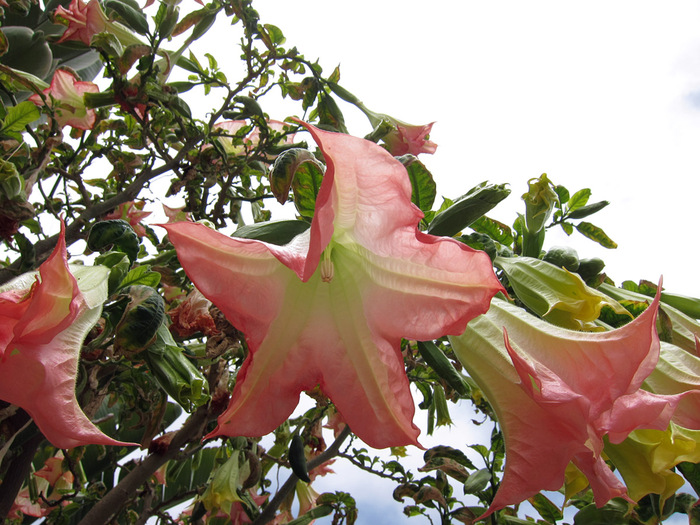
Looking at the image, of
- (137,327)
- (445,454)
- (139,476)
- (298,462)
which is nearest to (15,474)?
(139,476)

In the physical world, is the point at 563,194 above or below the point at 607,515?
above

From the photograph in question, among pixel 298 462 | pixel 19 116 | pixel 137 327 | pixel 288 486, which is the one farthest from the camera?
pixel 288 486

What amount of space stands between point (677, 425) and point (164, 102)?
1.88 metres

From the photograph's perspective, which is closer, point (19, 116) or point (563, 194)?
point (563, 194)

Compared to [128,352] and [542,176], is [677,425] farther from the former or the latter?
[128,352]

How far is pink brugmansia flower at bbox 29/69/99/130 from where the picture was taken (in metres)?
1.85

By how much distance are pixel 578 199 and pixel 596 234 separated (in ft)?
0.40

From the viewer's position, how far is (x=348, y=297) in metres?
0.81

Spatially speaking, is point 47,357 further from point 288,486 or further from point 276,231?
point 288,486

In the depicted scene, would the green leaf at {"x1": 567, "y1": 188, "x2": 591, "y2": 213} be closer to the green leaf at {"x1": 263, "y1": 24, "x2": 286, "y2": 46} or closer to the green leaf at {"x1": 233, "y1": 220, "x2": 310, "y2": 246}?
the green leaf at {"x1": 233, "y1": 220, "x2": 310, "y2": 246}

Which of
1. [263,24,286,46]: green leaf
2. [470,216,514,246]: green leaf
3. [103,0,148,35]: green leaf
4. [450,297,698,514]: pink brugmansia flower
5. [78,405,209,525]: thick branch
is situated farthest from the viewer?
[263,24,286,46]: green leaf

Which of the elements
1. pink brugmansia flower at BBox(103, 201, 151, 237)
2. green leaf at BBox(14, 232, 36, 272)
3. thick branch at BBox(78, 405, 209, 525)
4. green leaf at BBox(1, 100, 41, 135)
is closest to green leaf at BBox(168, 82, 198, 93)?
pink brugmansia flower at BBox(103, 201, 151, 237)

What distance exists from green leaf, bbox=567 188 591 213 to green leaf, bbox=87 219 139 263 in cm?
115

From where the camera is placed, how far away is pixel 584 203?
4.56 ft
